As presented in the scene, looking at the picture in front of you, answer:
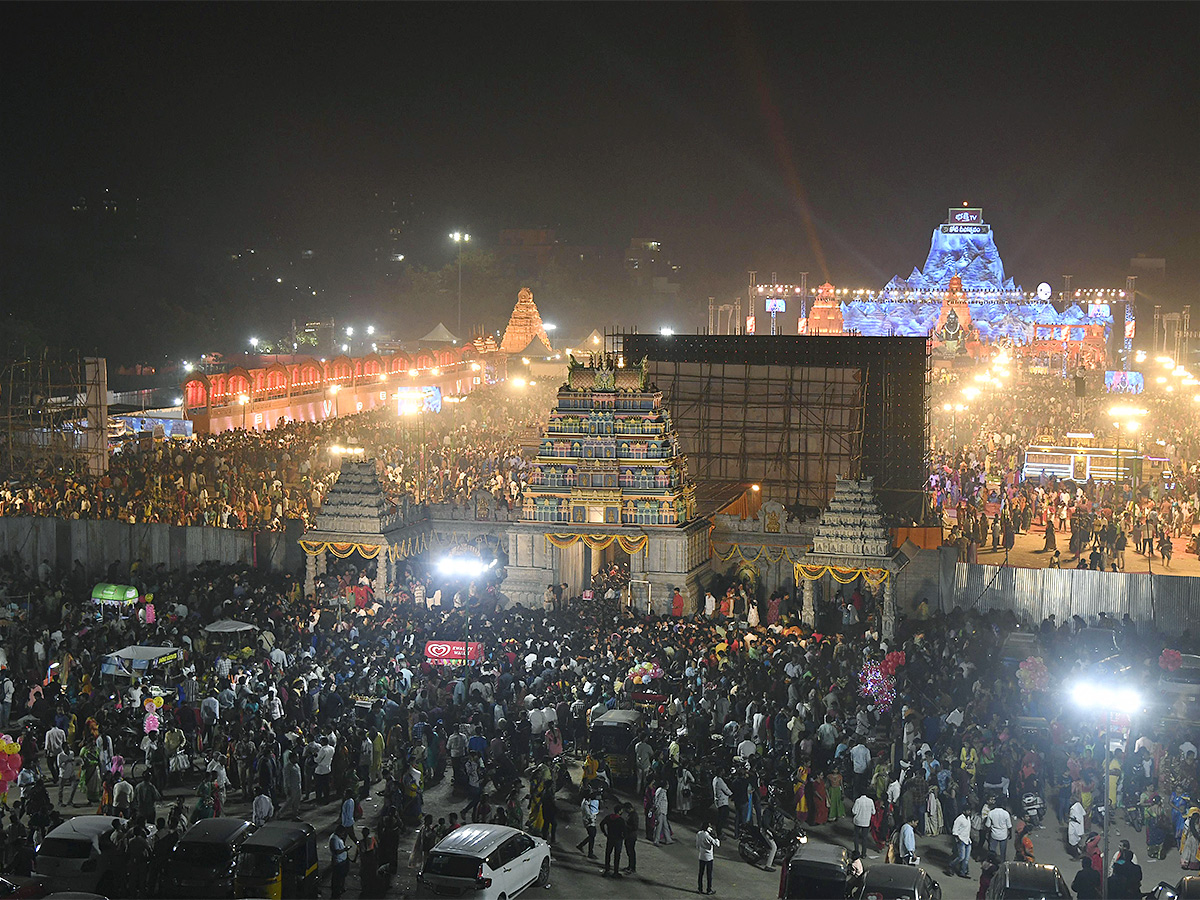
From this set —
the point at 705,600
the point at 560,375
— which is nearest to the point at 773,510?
the point at 705,600

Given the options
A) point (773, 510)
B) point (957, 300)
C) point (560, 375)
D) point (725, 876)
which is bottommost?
point (725, 876)

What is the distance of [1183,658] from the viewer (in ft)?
61.5

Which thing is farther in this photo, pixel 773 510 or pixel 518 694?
pixel 773 510

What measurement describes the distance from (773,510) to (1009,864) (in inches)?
517

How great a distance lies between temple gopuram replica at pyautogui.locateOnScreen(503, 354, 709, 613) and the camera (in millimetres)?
24266

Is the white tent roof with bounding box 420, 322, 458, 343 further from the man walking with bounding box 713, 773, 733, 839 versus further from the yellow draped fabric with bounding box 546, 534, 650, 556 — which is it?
the man walking with bounding box 713, 773, 733, 839

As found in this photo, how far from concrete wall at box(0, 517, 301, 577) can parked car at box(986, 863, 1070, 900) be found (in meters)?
16.8

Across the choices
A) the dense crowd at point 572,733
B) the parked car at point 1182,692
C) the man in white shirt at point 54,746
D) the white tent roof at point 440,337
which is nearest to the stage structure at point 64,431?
the dense crowd at point 572,733

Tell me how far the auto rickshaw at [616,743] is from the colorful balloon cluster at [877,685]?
3.61m

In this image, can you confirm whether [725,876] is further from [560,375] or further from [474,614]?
[560,375]

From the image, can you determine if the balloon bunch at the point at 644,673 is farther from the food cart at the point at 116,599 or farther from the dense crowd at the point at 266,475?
the food cart at the point at 116,599

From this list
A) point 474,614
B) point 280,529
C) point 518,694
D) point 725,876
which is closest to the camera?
point 725,876

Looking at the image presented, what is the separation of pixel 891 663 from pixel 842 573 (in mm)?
3649

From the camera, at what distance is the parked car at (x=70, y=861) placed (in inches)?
482
